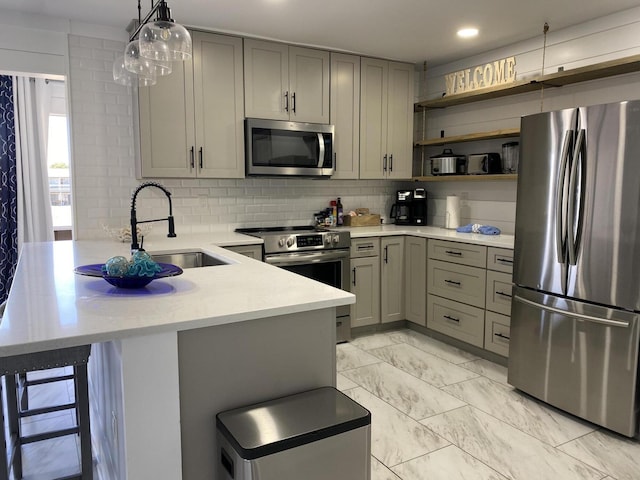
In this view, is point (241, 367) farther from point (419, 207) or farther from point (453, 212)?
point (419, 207)

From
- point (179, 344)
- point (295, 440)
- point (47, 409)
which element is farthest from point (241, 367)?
point (47, 409)

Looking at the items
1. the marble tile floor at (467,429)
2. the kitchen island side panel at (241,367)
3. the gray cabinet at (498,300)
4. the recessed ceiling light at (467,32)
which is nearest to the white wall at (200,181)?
the recessed ceiling light at (467,32)

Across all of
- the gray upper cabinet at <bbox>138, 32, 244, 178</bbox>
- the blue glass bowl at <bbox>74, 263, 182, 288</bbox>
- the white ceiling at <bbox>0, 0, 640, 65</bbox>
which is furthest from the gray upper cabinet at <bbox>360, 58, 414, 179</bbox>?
the blue glass bowl at <bbox>74, 263, 182, 288</bbox>

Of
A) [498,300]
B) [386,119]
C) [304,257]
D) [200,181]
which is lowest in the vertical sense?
[498,300]

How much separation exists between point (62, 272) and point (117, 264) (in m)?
0.61

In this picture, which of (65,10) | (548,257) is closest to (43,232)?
(65,10)

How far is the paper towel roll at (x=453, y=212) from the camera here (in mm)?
4426

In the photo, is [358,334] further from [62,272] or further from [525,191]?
[62,272]

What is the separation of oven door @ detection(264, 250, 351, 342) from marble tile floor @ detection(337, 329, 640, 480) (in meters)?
0.43

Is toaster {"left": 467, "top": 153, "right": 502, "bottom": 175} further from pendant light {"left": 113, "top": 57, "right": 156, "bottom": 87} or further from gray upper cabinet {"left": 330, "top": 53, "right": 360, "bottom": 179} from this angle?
pendant light {"left": 113, "top": 57, "right": 156, "bottom": 87}

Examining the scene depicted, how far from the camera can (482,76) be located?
13.3 feet

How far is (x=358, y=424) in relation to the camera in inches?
60.3

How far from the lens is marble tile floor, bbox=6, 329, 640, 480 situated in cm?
231

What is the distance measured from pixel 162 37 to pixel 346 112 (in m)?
2.74
